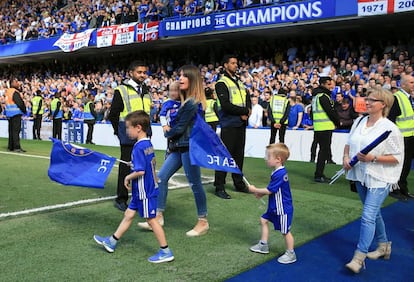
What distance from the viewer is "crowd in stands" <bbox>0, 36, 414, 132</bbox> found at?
13.2 meters

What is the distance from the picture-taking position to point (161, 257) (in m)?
4.12

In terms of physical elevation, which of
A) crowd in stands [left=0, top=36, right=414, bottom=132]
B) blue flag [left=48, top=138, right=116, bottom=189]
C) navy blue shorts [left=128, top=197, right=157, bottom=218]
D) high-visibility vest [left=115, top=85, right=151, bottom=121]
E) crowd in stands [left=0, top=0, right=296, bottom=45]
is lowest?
navy blue shorts [left=128, top=197, right=157, bottom=218]

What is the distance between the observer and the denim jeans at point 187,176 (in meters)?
5.07

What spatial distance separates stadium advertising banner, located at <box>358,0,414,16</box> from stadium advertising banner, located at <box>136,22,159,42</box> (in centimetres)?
986

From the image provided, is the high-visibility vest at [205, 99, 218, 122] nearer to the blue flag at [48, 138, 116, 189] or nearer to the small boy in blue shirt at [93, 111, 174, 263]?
the blue flag at [48, 138, 116, 189]

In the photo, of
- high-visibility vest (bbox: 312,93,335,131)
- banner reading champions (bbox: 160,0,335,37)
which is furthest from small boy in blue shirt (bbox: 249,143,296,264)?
banner reading champions (bbox: 160,0,335,37)

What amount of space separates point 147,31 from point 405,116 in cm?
1636

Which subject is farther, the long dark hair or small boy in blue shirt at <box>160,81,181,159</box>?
small boy in blue shirt at <box>160,81,181,159</box>

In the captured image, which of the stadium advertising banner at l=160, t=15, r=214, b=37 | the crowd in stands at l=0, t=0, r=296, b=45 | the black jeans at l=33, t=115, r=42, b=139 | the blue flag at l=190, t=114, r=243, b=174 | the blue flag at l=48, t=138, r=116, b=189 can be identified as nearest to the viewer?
the blue flag at l=190, t=114, r=243, b=174

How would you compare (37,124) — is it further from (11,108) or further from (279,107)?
(279,107)

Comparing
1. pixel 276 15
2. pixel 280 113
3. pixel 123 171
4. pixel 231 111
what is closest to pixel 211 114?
pixel 280 113

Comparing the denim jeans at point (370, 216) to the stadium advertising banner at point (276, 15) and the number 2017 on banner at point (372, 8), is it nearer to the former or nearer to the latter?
the number 2017 on banner at point (372, 8)

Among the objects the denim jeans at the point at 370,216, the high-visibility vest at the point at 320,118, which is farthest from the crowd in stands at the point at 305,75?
the denim jeans at the point at 370,216

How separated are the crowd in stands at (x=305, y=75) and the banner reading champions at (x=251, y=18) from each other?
1.74m
